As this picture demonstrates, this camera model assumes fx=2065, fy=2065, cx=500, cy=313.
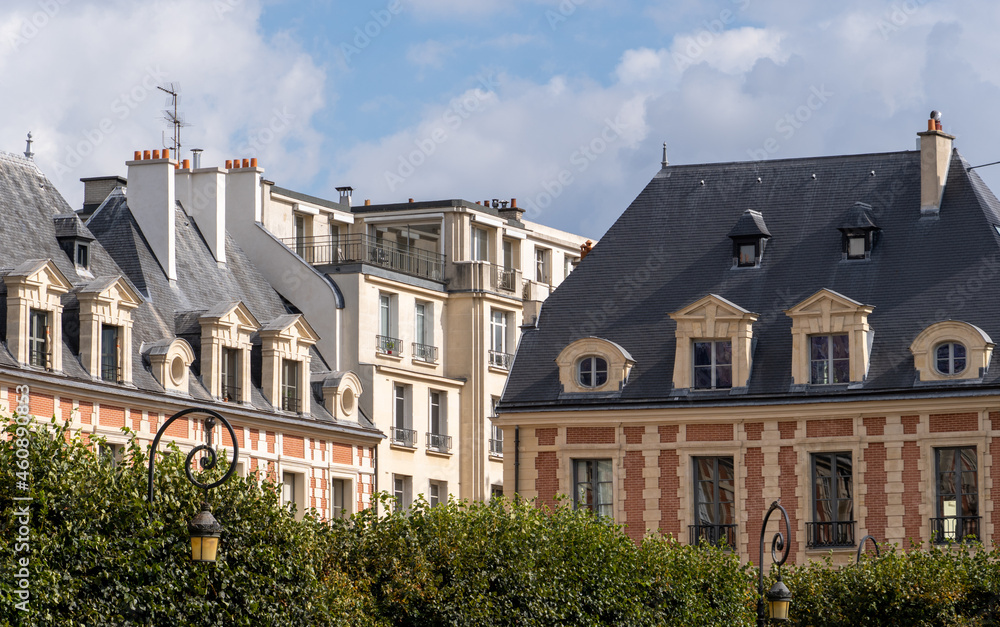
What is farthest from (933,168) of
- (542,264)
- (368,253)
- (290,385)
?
(542,264)

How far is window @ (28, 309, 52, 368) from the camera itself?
4181 centimetres

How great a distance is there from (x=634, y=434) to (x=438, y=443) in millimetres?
13384

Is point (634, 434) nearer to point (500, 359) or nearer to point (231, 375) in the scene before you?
point (231, 375)

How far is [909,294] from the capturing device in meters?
45.5

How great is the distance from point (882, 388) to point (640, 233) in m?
7.84

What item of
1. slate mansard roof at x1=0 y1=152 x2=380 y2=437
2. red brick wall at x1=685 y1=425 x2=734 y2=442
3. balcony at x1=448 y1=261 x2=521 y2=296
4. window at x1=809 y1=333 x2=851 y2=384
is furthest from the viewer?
balcony at x1=448 y1=261 x2=521 y2=296

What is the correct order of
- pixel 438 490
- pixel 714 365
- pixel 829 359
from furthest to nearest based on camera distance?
1. pixel 438 490
2. pixel 714 365
3. pixel 829 359

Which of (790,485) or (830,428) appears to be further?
(790,485)

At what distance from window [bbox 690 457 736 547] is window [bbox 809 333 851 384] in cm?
274

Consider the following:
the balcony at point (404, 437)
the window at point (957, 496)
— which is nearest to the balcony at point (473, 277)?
the balcony at point (404, 437)

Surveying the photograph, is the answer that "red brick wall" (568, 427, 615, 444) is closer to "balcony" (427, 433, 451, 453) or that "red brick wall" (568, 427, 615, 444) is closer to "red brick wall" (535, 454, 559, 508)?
"red brick wall" (535, 454, 559, 508)

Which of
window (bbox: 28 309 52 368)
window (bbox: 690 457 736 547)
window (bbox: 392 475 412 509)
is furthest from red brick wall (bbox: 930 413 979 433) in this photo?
window (bbox: 28 309 52 368)

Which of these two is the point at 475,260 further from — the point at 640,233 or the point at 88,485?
the point at 88,485

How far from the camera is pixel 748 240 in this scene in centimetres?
4784
